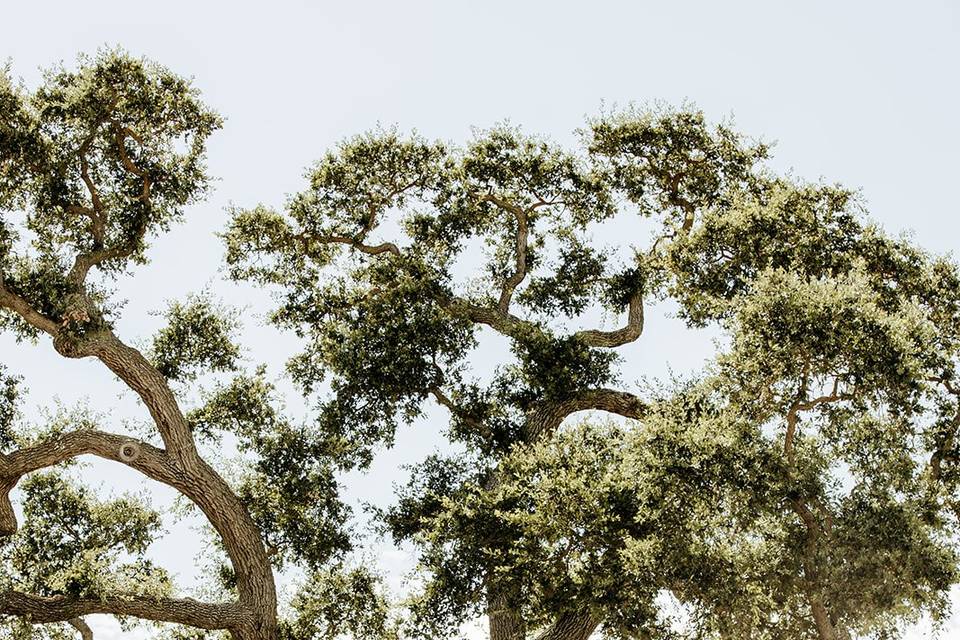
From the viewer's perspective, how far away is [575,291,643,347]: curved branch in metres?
19.9

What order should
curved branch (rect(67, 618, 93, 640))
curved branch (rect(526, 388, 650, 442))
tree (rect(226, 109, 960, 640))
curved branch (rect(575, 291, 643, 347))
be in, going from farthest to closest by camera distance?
curved branch (rect(575, 291, 643, 347)) → curved branch (rect(526, 388, 650, 442)) → curved branch (rect(67, 618, 93, 640)) → tree (rect(226, 109, 960, 640))

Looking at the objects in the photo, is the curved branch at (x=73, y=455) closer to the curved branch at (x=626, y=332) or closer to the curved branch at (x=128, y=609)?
the curved branch at (x=128, y=609)

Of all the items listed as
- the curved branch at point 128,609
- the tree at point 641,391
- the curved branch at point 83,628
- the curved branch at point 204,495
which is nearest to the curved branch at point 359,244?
the tree at point 641,391

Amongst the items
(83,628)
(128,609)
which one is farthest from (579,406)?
Answer: (83,628)

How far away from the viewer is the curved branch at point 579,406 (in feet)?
60.4

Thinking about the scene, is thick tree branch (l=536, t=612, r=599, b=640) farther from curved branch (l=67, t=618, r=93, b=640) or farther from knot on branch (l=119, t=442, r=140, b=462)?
curved branch (l=67, t=618, r=93, b=640)

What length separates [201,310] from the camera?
63.3ft

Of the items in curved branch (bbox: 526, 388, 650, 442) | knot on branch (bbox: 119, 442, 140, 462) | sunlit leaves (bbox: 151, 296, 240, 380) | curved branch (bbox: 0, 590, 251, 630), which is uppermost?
sunlit leaves (bbox: 151, 296, 240, 380)

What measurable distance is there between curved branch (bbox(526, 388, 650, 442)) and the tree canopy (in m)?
0.06

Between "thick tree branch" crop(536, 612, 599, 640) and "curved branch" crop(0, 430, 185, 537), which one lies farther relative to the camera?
"curved branch" crop(0, 430, 185, 537)

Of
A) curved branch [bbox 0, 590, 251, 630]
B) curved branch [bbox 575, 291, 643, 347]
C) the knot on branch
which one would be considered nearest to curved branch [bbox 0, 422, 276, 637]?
the knot on branch

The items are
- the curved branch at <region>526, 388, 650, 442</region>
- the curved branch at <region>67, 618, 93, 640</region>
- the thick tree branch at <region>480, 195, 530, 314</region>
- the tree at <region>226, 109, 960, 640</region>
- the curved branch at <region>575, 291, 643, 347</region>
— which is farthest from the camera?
the thick tree branch at <region>480, 195, 530, 314</region>

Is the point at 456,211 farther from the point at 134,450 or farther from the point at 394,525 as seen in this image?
the point at 134,450

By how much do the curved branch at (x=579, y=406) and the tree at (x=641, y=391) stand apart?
0.06 metres
